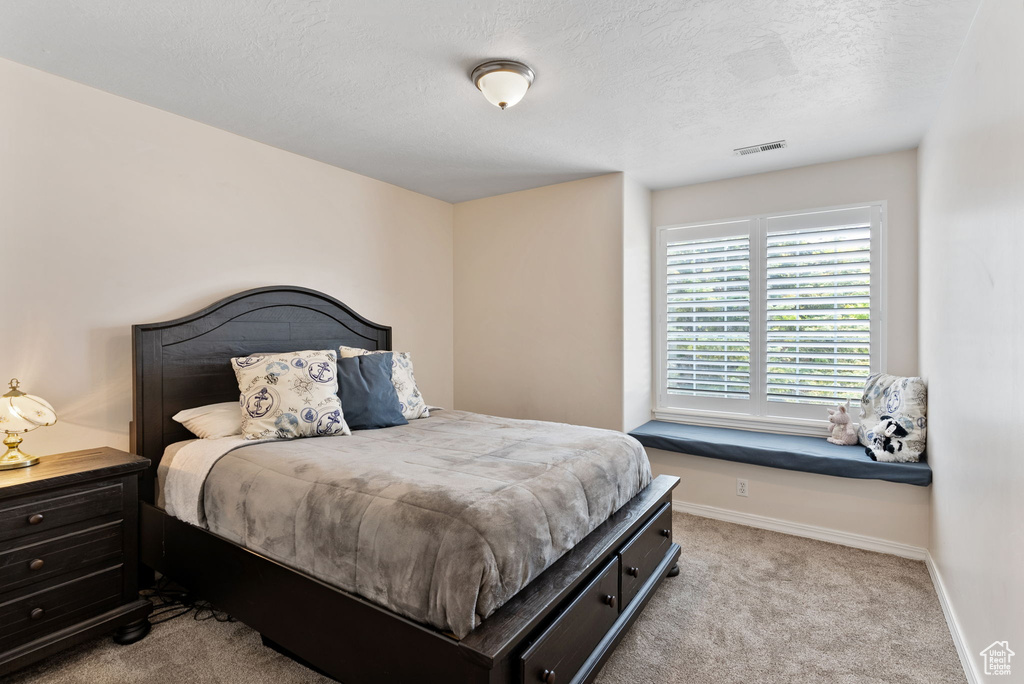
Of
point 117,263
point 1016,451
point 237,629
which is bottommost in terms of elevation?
point 237,629

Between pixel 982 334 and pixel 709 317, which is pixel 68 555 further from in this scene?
pixel 709 317

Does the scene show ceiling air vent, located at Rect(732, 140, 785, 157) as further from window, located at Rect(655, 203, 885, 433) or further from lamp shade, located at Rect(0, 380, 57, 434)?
lamp shade, located at Rect(0, 380, 57, 434)

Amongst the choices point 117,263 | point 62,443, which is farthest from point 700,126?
point 62,443

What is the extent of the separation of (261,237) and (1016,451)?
353cm

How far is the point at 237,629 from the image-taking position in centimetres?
222

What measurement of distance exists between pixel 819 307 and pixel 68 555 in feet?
13.9

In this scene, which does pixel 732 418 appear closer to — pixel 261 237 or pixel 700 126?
pixel 700 126

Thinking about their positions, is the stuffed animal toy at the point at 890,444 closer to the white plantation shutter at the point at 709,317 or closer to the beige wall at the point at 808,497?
the beige wall at the point at 808,497

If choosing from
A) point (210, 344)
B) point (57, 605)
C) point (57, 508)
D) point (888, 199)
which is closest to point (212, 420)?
point (210, 344)

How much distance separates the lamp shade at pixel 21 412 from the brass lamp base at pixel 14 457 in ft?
0.28

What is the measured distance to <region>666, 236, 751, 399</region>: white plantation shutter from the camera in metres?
3.81

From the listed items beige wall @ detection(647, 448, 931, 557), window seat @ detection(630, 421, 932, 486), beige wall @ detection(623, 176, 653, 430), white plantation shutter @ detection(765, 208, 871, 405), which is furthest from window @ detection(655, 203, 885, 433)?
beige wall @ detection(647, 448, 931, 557)

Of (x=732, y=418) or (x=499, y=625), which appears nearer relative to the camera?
(x=499, y=625)

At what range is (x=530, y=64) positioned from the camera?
222 centimetres
